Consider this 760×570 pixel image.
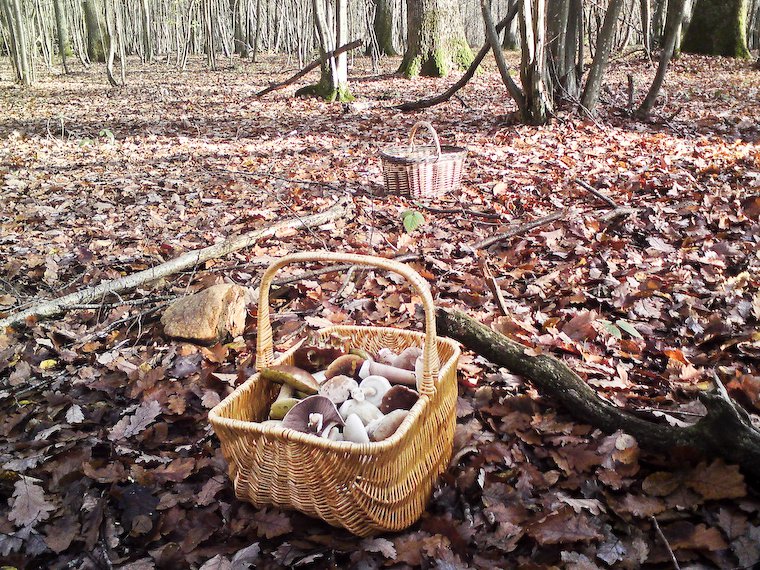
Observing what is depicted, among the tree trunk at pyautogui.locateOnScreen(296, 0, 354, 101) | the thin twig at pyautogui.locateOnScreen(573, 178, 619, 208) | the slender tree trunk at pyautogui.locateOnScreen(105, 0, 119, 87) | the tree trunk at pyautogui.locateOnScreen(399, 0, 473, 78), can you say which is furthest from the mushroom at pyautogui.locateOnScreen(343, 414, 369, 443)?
the slender tree trunk at pyautogui.locateOnScreen(105, 0, 119, 87)

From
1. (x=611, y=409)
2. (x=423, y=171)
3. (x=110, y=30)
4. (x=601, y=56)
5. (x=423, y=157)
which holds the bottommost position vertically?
(x=611, y=409)

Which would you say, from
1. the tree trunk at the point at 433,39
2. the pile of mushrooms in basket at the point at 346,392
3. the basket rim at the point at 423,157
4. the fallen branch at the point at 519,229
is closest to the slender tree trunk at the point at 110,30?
the tree trunk at the point at 433,39

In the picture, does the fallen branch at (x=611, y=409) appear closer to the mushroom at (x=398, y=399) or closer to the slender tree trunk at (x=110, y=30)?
the mushroom at (x=398, y=399)

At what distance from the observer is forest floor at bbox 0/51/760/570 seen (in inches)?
70.9

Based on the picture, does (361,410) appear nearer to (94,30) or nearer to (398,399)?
(398,399)

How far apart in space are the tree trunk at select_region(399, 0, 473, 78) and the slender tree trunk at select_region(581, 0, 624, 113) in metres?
6.75

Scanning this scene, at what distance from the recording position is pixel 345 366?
2.14 metres

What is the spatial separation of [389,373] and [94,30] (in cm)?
2665

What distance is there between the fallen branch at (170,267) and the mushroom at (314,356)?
193cm

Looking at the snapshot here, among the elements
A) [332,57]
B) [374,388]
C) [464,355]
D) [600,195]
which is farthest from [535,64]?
[374,388]

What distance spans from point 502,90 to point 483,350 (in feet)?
33.5

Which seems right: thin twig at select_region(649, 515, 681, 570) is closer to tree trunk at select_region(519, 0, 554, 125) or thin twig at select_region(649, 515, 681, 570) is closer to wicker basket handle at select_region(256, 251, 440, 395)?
wicker basket handle at select_region(256, 251, 440, 395)

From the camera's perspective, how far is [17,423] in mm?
2488

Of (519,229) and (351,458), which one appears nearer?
(351,458)
